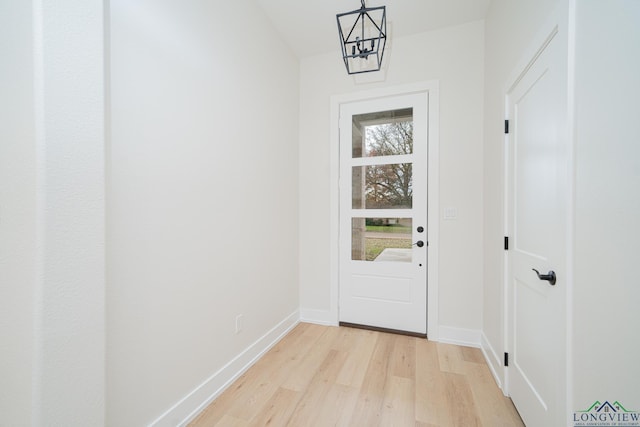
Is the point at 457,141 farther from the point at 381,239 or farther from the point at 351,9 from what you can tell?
the point at 351,9

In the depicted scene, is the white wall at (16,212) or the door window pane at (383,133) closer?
the white wall at (16,212)

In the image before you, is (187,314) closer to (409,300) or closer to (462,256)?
(409,300)

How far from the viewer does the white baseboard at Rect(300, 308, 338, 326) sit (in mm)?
2869

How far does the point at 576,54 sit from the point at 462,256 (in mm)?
1821

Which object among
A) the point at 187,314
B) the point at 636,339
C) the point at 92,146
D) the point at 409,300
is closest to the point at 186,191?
the point at 92,146

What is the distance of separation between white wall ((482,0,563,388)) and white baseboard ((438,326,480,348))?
0.47ft

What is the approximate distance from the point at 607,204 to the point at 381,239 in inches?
73.2

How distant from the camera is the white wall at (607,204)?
880mm

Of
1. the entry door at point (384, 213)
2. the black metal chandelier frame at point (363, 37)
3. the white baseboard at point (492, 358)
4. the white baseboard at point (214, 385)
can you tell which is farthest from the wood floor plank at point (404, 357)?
the black metal chandelier frame at point (363, 37)

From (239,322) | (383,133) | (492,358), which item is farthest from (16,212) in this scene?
(492,358)

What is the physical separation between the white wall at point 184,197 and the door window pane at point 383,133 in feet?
3.11

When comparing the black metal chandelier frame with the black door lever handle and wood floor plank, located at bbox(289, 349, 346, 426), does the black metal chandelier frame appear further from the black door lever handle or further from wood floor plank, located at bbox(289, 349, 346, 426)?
wood floor plank, located at bbox(289, 349, 346, 426)

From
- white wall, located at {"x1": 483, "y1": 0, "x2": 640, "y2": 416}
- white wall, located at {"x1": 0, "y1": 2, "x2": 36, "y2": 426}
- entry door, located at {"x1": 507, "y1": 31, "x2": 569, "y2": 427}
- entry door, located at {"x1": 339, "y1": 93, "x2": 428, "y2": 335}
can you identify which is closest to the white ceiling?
entry door, located at {"x1": 339, "y1": 93, "x2": 428, "y2": 335}

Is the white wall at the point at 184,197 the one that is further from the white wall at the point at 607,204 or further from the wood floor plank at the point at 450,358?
the white wall at the point at 607,204
